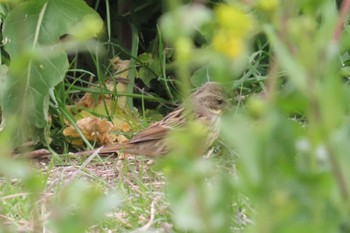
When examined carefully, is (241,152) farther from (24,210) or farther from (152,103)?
(152,103)

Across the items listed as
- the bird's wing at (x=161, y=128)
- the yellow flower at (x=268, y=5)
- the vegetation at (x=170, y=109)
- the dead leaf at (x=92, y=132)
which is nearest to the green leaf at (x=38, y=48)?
the vegetation at (x=170, y=109)

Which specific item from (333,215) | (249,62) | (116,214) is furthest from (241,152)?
(249,62)

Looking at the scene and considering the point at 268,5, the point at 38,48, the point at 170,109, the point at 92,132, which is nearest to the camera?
the point at 268,5

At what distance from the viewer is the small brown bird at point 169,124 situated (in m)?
5.26

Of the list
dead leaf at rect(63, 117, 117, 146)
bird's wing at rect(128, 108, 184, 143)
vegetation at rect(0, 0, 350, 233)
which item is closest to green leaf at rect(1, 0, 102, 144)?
vegetation at rect(0, 0, 350, 233)

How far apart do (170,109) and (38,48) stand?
114cm

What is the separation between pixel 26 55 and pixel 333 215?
65 cm

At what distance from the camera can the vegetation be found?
5.78 ft

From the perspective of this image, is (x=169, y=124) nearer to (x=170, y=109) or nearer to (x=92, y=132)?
(x=92, y=132)

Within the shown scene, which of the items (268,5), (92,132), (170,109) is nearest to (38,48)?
(92,132)

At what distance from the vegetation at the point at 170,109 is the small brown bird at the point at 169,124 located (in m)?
0.07

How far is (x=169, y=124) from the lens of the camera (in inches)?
214

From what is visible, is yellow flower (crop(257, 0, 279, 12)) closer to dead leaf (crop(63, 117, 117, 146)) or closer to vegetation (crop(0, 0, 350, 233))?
vegetation (crop(0, 0, 350, 233))

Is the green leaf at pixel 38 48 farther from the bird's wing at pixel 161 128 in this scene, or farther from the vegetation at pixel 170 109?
the bird's wing at pixel 161 128
